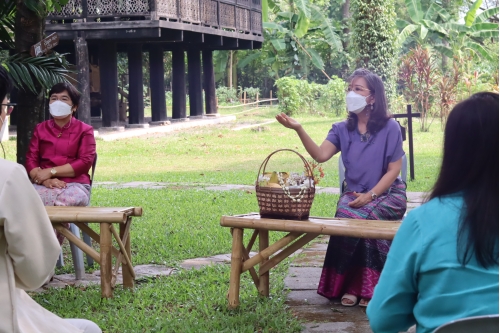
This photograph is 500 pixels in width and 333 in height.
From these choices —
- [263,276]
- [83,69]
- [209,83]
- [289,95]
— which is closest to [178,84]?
[209,83]

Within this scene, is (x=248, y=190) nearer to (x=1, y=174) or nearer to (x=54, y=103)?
(x=54, y=103)

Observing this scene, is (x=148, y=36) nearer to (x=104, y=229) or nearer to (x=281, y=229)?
(x=104, y=229)

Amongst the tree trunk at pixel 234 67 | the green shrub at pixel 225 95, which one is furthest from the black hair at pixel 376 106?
the tree trunk at pixel 234 67

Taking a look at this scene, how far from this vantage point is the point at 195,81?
2511 cm

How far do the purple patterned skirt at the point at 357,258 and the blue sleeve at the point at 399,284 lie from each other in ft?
8.38

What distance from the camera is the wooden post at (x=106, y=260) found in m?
4.73

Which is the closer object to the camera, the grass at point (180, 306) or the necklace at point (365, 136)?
the grass at point (180, 306)

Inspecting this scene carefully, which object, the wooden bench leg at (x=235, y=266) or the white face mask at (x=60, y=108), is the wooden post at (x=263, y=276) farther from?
the white face mask at (x=60, y=108)

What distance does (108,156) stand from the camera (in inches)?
625

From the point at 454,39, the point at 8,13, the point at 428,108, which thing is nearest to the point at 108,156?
the point at 8,13

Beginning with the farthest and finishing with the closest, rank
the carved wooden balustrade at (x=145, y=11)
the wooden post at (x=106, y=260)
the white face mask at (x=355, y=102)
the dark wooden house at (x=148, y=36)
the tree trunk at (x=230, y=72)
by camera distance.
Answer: the tree trunk at (x=230, y=72)
the dark wooden house at (x=148, y=36)
the carved wooden balustrade at (x=145, y=11)
the white face mask at (x=355, y=102)
the wooden post at (x=106, y=260)

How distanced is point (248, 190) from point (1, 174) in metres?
8.27

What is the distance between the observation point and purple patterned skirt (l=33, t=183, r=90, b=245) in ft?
18.2

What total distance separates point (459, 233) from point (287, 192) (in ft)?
7.69
